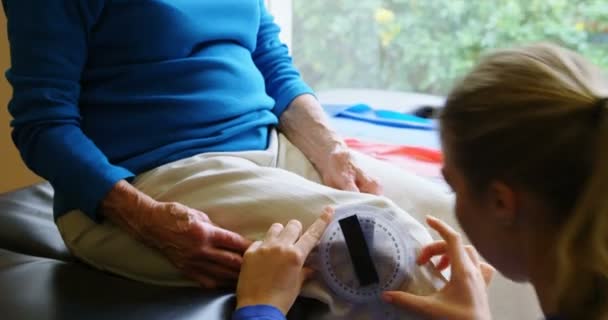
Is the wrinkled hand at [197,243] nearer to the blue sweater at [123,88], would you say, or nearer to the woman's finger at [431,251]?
the blue sweater at [123,88]

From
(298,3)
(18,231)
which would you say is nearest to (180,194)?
(18,231)

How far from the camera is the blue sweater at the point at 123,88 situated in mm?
1013

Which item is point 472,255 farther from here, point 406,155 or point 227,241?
point 406,155

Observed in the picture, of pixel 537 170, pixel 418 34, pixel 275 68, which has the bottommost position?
pixel 418 34

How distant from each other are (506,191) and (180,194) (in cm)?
47

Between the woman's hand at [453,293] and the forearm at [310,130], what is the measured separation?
0.34 metres

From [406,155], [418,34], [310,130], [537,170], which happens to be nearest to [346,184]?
[310,130]

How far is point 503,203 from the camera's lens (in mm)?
754

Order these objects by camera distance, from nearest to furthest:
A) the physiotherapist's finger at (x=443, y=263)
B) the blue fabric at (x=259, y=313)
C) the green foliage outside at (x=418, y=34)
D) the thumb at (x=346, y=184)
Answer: the blue fabric at (x=259, y=313), the physiotherapist's finger at (x=443, y=263), the thumb at (x=346, y=184), the green foliage outside at (x=418, y=34)

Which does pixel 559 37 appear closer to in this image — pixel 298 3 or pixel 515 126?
pixel 298 3

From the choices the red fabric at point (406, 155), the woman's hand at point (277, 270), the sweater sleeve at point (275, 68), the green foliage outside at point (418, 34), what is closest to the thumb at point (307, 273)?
the woman's hand at point (277, 270)

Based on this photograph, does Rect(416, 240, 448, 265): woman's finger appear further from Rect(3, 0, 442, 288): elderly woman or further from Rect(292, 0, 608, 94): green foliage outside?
Rect(292, 0, 608, 94): green foliage outside

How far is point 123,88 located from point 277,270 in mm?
397

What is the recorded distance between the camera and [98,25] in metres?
1.07
